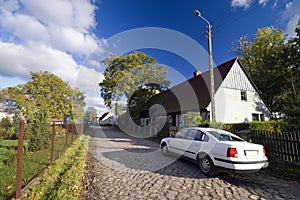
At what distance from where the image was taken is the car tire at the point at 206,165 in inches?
200

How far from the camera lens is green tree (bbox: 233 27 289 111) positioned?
22.8 m

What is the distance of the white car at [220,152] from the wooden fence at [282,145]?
196 centimetres

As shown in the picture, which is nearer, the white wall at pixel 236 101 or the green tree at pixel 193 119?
the green tree at pixel 193 119

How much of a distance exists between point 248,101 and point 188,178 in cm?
1589

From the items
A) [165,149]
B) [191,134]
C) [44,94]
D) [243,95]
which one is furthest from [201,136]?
[44,94]

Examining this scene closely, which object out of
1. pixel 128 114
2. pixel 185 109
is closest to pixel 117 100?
pixel 128 114

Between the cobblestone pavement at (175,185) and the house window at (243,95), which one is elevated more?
the house window at (243,95)

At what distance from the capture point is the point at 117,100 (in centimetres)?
2928

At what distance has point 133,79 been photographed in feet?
87.6

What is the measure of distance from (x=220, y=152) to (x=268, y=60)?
2528 cm

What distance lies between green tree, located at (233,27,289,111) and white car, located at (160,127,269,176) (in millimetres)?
21941

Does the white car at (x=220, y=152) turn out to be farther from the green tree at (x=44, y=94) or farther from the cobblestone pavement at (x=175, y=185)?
the green tree at (x=44, y=94)

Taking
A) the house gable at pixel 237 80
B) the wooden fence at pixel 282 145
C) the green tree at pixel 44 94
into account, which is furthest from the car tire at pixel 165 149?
the green tree at pixel 44 94

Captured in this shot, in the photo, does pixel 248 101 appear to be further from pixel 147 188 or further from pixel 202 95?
pixel 147 188
